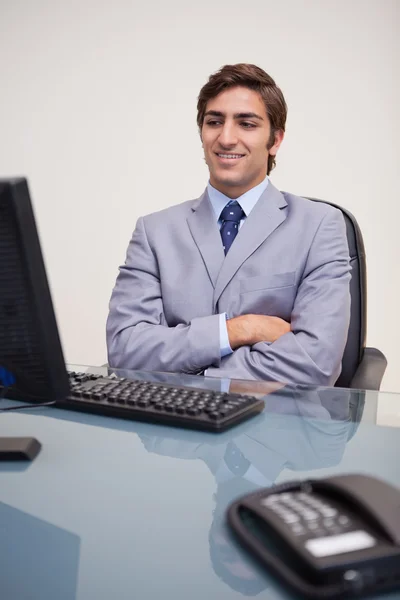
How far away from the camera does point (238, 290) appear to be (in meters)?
1.93

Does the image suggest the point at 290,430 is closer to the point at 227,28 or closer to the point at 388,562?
the point at 388,562

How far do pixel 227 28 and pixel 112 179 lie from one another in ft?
3.16

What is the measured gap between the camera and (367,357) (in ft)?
6.30

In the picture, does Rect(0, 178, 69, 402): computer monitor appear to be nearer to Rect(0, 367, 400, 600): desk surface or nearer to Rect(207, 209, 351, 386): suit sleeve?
Rect(0, 367, 400, 600): desk surface

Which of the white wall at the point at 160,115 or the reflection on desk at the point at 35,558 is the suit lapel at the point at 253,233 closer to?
the white wall at the point at 160,115

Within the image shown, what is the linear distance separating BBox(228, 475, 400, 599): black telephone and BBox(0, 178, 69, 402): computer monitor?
0.33 meters

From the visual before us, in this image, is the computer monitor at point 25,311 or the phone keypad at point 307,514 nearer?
the phone keypad at point 307,514

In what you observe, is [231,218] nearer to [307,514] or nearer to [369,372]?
[369,372]

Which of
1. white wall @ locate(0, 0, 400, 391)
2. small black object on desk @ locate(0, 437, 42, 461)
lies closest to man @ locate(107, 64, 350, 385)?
A: small black object on desk @ locate(0, 437, 42, 461)

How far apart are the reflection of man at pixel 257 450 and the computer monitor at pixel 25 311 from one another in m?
0.19

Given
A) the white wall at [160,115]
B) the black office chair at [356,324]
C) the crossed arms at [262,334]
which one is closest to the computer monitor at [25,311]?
the crossed arms at [262,334]

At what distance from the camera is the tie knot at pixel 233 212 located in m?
2.08

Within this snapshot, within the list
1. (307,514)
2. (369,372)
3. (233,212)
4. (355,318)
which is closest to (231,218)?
(233,212)

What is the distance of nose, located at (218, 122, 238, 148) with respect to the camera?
2.09 metres
